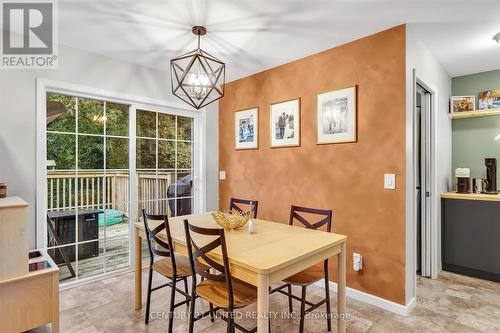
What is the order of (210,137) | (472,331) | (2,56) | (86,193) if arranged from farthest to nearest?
(210,137) < (86,193) < (2,56) < (472,331)

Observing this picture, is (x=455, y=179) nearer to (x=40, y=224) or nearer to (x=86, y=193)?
(x=86, y=193)

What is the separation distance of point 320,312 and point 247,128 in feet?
7.79

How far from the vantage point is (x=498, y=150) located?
11.0 ft

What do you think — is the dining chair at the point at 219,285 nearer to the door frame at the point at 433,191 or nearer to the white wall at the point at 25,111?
the white wall at the point at 25,111

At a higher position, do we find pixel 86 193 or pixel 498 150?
pixel 498 150

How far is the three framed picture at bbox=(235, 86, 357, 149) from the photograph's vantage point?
2727 mm

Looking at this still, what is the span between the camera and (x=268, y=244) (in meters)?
1.86

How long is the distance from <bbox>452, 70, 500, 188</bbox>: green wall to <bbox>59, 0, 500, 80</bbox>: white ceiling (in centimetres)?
43

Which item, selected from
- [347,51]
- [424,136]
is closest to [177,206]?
[347,51]

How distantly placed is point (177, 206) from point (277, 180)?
4.85 feet

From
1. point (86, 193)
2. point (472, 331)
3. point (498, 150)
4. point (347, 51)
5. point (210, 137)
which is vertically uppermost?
point (347, 51)

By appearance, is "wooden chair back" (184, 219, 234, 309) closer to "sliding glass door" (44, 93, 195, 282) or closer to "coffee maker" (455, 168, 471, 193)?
"sliding glass door" (44, 93, 195, 282)

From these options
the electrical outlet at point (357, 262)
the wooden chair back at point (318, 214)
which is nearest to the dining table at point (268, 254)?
the wooden chair back at point (318, 214)

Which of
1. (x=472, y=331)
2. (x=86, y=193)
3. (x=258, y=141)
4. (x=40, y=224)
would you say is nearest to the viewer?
(x=472, y=331)
